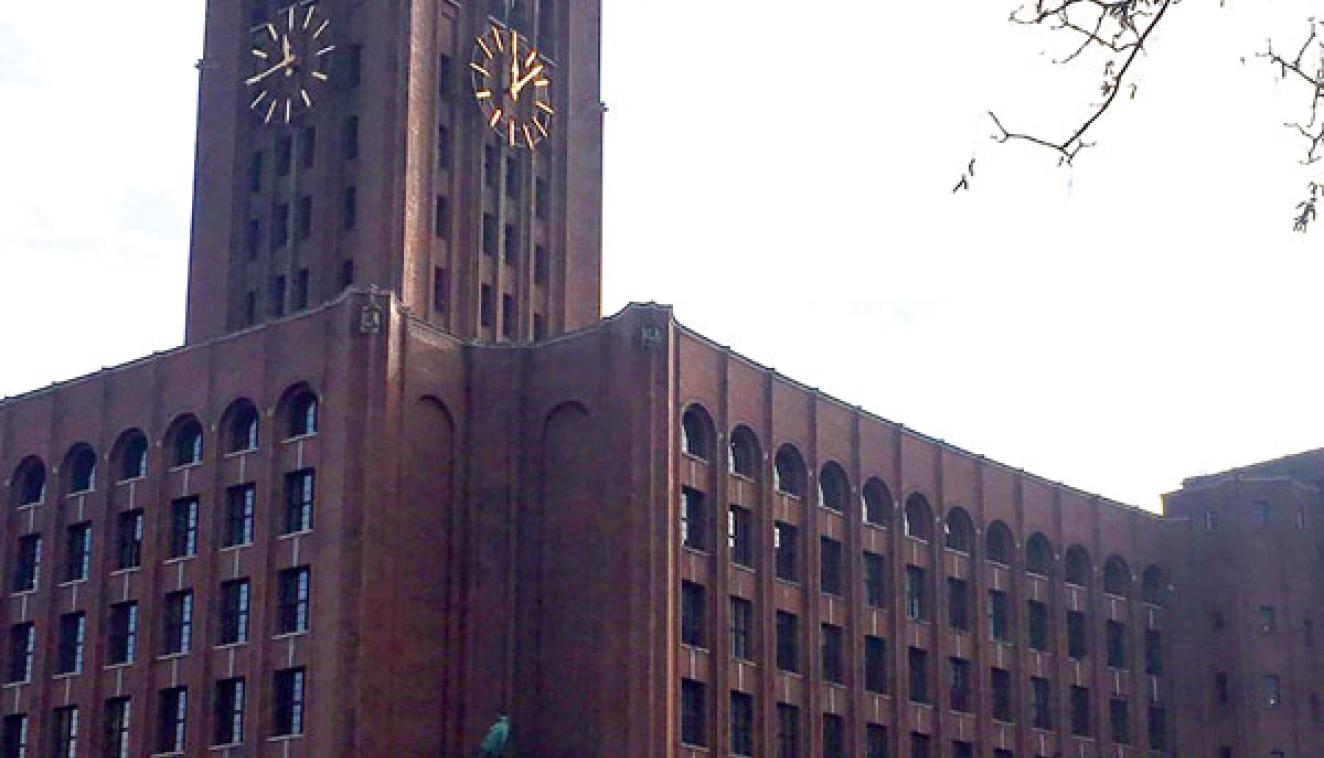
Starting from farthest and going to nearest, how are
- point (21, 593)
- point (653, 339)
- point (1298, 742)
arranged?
point (1298, 742), point (21, 593), point (653, 339)

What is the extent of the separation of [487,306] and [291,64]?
12.5 m

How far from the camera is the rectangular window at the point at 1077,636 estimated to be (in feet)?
295

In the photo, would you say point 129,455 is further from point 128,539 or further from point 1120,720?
point 1120,720

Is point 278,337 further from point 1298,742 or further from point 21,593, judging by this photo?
point 1298,742

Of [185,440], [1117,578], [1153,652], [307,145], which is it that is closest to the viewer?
[185,440]

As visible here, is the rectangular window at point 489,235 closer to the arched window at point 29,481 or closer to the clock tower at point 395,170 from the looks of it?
the clock tower at point 395,170

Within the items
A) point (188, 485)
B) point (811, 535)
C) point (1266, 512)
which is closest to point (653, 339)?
point (811, 535)

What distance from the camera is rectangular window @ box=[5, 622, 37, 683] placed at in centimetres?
7550

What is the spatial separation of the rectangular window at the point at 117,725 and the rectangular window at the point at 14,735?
448 cm

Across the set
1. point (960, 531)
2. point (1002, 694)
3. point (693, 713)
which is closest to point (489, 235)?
point (960, 531)

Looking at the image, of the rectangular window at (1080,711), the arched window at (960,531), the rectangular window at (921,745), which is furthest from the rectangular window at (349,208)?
the rectangular window at (1080,711)

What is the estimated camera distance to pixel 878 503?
81750 mm

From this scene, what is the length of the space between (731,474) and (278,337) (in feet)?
52.9

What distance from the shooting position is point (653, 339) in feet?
230
